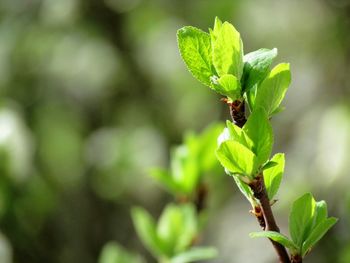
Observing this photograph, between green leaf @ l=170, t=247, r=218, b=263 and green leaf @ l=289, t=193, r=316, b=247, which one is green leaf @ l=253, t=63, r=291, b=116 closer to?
green leaf @ l=289, t=193, r=316, b=247

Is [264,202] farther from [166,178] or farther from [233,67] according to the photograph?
[166,178]

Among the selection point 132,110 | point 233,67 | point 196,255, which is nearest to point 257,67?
point 233,67

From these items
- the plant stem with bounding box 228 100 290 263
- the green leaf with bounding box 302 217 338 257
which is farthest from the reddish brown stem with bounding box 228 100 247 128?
the green leaf with bounding box 302 217 338 257

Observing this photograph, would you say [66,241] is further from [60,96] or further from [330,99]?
[330,99]

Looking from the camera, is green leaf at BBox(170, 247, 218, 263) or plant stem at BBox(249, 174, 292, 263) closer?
plant stem at BBox(249, 174, 292, 263)

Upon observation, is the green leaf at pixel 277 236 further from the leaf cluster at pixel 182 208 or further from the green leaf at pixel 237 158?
the leaf cluster at pixel 182 208

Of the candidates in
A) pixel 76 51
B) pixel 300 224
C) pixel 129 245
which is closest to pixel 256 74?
pixel 300 224

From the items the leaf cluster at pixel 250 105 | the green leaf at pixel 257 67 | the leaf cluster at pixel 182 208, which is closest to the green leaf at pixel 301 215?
the leaf cluster at pixel 250 105
